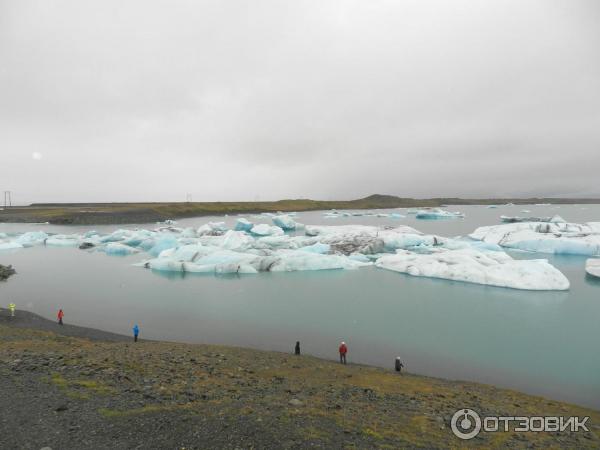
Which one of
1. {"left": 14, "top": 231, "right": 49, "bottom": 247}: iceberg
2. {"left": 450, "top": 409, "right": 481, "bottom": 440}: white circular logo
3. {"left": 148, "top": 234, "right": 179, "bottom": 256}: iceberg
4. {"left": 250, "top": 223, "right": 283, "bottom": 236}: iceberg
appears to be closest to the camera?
{"left": 450, "top": 409, "right": 481, "bottom": 440}: white circular logo

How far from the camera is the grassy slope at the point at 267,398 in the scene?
16.7 feet

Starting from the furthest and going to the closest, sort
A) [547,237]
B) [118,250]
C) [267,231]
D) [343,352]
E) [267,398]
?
1. [267,231]
2. [118,250]
3. [547,237]
4. [343,352]
5. [267,398]

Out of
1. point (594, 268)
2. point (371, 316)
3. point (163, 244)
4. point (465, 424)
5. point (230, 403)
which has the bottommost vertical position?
point (371, 316)

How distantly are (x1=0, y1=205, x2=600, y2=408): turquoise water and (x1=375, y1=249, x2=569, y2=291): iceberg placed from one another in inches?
28.9

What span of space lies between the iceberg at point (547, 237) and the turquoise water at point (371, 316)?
7.67m

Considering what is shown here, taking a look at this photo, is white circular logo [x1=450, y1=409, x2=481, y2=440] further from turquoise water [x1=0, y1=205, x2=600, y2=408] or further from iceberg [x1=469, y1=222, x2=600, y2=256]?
iceberg [x1=469, y1=222, x2=600, y2=256]

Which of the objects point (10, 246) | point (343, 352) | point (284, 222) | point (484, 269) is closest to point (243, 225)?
point (284, 222)

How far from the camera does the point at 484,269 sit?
19.4m

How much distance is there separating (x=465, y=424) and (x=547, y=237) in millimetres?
30478

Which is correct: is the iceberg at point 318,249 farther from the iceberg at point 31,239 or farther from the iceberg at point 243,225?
the iceberg at point 31,239

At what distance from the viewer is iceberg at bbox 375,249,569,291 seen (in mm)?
17544

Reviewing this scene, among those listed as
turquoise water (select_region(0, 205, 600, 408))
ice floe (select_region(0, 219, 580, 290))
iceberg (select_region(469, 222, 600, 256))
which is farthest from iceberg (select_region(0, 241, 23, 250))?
iceberg (select_region(469, 222, 600, 256))

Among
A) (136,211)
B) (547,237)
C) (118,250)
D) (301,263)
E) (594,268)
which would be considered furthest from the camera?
(136,211)

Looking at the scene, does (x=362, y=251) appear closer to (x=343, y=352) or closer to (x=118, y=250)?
(x=343, y=352)
